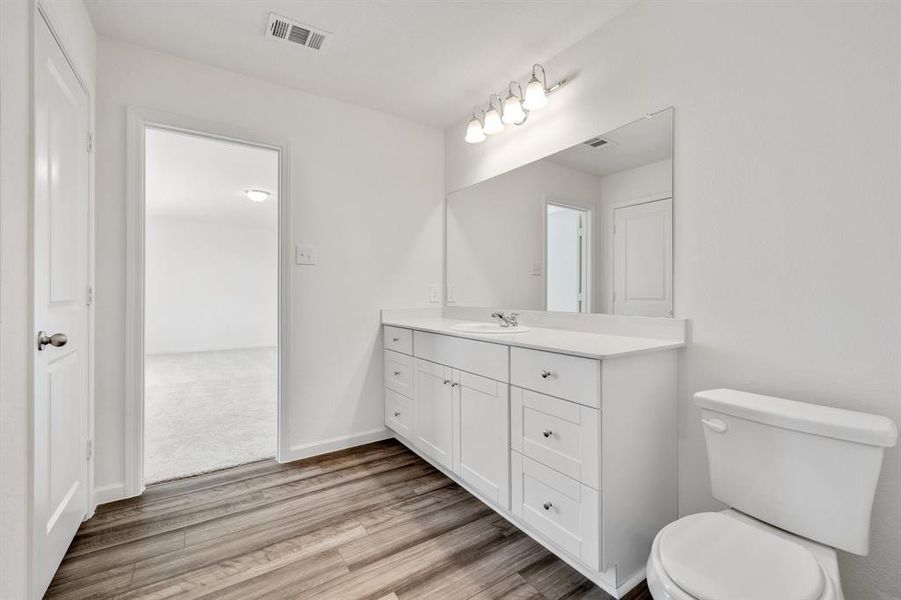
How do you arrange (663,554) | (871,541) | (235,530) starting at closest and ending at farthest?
(663,554), (871,541), (235,530)

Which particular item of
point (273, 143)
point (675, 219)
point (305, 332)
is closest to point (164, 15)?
point (273, 143)

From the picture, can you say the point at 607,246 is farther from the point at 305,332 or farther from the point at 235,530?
the point at 235,530

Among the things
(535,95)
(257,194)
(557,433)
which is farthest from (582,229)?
(257,194)

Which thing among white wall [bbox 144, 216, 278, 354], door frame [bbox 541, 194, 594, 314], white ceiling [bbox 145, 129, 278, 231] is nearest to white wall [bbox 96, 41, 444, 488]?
white ceiling [bbox 145, 129, 278, 231]

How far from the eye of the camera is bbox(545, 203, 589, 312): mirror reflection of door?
207cm

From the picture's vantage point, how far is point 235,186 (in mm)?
4883

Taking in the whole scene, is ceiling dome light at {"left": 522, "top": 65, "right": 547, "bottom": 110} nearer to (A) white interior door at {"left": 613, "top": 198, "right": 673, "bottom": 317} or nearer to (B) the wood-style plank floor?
(A) white interior door at {"left": 613, "top": 198, "right": 673, "bottom": 317}

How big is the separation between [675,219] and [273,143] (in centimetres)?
225

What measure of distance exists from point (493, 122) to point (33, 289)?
2.20m

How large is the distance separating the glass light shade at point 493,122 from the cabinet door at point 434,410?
1459 millimetres

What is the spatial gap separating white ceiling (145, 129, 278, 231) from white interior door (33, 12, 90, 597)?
2.88 ft

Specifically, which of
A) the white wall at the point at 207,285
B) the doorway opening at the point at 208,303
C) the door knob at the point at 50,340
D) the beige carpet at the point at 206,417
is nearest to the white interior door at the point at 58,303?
the door knob at the point at 50,340

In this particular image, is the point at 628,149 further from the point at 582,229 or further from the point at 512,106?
the point at 512,106

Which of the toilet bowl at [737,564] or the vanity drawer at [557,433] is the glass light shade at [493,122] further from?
the toilet bowl at [737,564]
